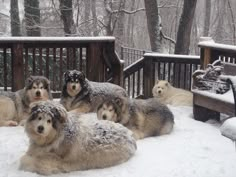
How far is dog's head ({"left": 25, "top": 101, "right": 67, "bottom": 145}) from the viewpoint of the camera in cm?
452

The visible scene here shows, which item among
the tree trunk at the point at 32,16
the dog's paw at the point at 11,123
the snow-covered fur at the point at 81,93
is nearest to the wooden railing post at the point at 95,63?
the snow-covered fur at the point at 81,93

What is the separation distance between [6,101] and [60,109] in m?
2.29

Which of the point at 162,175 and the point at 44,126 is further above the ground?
the point at 44,126

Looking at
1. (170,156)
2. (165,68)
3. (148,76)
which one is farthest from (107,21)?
(170,156)

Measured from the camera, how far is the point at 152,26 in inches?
583

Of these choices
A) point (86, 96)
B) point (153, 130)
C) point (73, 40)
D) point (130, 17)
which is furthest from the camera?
point (130, 17)

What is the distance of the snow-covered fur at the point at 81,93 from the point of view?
23.3 feet

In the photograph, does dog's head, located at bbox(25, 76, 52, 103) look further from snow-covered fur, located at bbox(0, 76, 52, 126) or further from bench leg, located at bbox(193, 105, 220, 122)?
bench leg, located at bbox(193, 105, 220, 122)

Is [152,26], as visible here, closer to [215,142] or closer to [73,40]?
[73,40]

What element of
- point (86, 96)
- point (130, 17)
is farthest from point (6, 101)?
point (130, 17)

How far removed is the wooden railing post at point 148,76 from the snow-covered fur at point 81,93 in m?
2.29

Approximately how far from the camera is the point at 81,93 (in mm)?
7242

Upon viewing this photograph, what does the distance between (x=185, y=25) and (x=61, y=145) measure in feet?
32.1

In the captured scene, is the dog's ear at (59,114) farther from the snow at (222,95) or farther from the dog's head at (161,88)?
the dog's head at (161,88)
